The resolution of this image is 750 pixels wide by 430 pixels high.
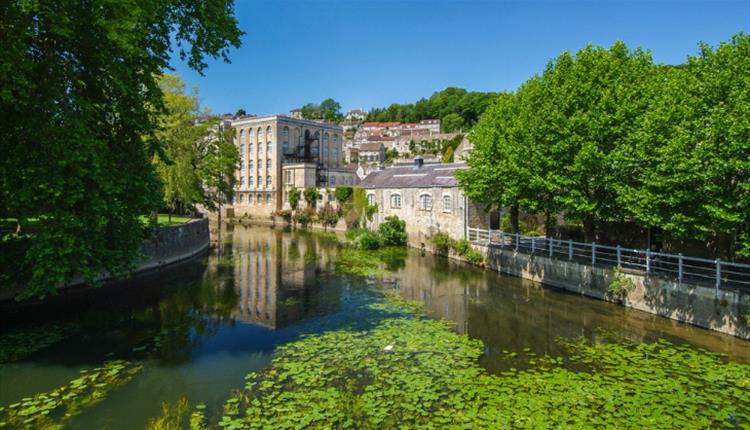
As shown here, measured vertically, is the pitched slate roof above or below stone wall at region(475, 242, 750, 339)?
above

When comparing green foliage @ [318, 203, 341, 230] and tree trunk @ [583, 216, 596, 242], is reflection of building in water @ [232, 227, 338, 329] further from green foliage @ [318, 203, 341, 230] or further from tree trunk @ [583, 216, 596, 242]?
tree trunk @ [583, 216, 596, 242]

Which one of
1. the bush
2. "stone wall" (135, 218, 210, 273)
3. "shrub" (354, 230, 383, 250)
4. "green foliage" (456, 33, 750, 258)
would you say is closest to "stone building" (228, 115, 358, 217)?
the bush

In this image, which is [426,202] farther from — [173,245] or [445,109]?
[445,109]

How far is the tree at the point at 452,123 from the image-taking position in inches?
5133

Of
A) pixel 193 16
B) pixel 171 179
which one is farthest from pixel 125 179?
pixel 171 179

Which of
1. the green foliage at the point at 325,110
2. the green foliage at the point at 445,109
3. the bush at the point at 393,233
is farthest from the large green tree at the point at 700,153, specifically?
the green foliage at the point at 325,110

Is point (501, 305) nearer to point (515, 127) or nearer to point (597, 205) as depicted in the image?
point (597, 205)

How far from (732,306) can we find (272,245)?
2783 centimetres

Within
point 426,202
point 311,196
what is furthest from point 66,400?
point 311,196

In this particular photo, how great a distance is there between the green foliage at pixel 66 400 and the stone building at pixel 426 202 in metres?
19.7

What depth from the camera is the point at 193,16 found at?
12672 mm

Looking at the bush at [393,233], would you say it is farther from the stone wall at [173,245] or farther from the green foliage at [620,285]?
the green foliage at [620,285]

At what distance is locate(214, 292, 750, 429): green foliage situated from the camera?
313 inches

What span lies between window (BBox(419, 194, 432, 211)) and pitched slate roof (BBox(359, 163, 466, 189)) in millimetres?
732
